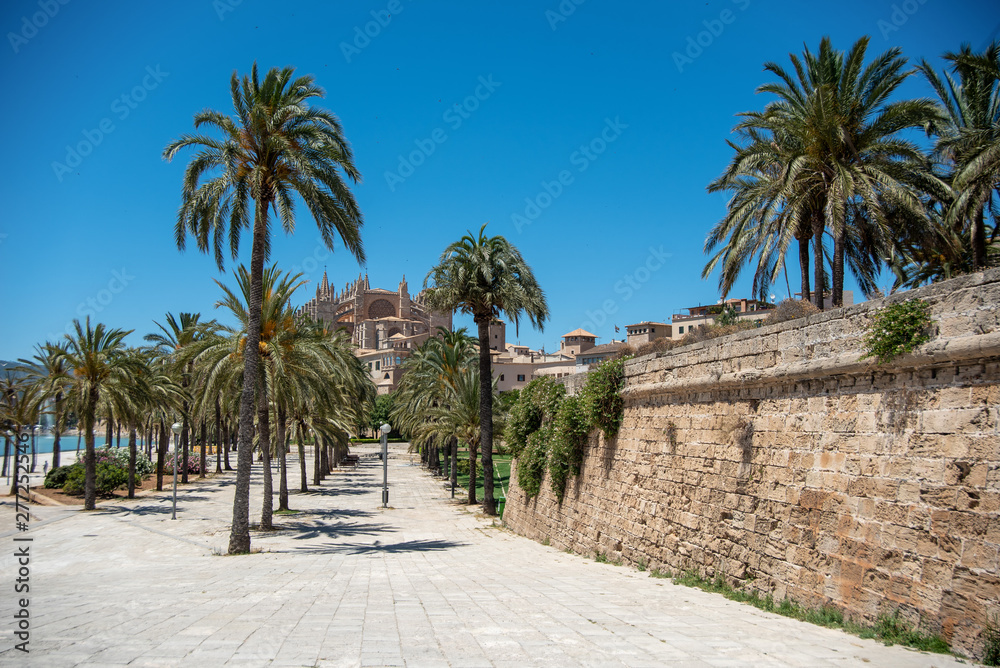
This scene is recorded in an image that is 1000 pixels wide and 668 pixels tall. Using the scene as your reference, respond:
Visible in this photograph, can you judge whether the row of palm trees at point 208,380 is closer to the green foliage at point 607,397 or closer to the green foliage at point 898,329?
the green foliage at point 607,397

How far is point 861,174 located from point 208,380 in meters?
17.0

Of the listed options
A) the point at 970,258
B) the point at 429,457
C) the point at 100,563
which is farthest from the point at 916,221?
the point at 429,457

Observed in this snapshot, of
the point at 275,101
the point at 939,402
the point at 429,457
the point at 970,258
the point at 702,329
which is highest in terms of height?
the point at 275,101

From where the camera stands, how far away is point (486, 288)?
76.3ft

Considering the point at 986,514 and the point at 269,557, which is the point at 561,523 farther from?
the point at 986,514

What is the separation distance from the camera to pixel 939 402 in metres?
5.66

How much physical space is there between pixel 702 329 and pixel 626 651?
7.57 m

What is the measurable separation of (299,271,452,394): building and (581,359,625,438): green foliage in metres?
82.4

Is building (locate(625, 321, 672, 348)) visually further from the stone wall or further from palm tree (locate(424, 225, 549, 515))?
the stone wall

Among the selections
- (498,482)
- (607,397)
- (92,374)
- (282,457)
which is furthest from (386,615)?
(498,482)

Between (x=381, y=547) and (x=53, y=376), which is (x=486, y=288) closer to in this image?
(x=381, y=547)

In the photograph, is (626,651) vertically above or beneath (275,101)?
beneath

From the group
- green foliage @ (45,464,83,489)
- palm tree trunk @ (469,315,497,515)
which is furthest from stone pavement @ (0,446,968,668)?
green foliage @ (45,464,83,489)

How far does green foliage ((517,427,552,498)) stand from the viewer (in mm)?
17516
